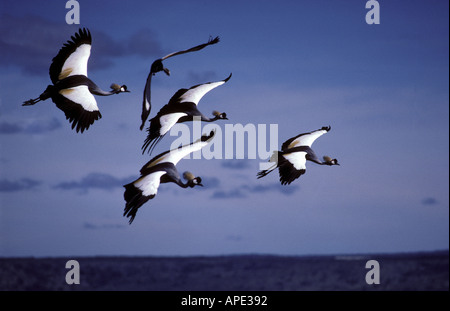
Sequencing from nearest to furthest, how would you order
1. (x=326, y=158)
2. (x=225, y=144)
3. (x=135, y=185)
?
(x=135, y=185)
(x=225, y=144)
(x=326, y=158)

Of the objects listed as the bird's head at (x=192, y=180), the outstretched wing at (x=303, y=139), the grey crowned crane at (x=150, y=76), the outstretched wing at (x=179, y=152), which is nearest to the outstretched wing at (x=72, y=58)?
the grey crowned crane at (x=150, y=76)

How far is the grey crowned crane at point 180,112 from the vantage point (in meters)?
13.7

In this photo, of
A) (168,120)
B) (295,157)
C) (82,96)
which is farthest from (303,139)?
(82,96)

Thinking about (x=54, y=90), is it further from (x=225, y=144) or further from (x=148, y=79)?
(x=225, y=144)

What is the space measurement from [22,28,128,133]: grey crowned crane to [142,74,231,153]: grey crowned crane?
3.99 feet

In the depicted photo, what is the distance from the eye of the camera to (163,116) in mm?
13906

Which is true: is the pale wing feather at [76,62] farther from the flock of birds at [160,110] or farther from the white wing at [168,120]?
the white wing at [168,120]

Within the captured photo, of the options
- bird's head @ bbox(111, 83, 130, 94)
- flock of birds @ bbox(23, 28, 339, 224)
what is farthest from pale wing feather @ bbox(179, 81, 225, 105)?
bird's head @ bbox(111, 83, 130, 94)

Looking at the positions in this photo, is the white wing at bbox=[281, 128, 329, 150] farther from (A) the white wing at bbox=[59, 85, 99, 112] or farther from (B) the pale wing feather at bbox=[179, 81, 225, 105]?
(A) the white wing at bbox=[59, 85, 99, 112]

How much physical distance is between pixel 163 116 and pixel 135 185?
2573mm

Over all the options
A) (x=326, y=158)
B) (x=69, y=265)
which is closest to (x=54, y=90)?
(x=69, y=265)

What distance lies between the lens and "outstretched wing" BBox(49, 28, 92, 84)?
1362 centimetres

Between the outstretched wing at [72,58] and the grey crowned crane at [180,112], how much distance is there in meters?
1.94

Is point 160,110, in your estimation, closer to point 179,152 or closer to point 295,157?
point 179,152
